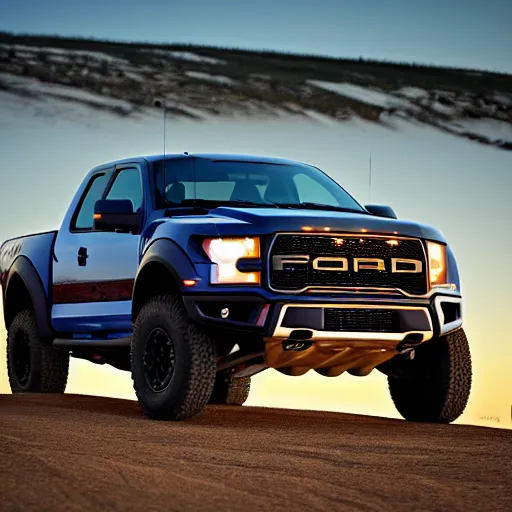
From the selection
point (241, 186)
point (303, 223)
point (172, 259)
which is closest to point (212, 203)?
point (241, 186)

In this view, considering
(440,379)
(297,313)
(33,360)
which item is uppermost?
(297,313)

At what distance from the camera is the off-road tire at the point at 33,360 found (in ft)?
45.4

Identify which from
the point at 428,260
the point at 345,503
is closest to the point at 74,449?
the point at 345,503

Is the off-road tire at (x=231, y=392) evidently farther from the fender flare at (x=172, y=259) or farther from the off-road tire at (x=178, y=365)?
the fender flare at (x=172, y=259)

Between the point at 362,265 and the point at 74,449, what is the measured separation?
128 inches

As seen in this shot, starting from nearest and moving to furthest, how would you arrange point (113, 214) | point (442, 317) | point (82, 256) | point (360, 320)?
point (360, 320) → point (442, 317) → point (113, 214) → point (82, 256)

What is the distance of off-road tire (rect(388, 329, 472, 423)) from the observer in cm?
1130

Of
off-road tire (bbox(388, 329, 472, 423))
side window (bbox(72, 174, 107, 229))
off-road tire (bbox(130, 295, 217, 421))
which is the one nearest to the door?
side window (bbox(72, 174, 107, 229))

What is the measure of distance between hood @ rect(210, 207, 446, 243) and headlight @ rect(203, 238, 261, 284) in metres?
0.07

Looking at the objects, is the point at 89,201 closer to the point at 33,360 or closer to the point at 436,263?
the point at 33,360

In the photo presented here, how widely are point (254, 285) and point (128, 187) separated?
7.95 feet

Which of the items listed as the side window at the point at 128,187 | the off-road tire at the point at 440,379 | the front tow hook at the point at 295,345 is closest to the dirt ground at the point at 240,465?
the off-road tire at the point at 440,379

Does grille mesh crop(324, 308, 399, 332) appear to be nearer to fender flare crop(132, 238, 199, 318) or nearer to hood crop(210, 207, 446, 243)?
hood crop(210, 207, 446, 243)

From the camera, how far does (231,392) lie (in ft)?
47.9
